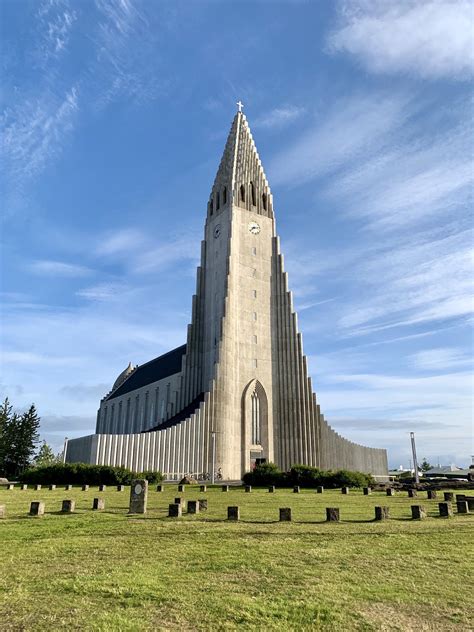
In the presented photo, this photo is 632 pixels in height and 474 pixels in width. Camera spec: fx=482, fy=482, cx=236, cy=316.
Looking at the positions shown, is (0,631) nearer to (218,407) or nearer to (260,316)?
(218,407)

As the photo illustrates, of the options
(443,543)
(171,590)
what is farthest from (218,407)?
(171,590)

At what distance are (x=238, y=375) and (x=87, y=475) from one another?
73.5 feet

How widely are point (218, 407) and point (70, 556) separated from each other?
40.7m

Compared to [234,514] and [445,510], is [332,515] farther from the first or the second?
[445,510]

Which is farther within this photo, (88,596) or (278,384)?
(278,384)

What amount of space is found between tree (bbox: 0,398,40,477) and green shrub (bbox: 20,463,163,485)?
83.3ft

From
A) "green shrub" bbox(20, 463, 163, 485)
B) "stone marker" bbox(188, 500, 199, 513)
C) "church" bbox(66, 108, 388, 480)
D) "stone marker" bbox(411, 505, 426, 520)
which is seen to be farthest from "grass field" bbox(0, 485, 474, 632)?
"church" bbox(66, 108, 388, 480)

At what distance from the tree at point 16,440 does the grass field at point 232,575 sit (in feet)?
165

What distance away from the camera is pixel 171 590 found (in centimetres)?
719

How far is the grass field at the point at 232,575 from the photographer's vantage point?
6.25 meters

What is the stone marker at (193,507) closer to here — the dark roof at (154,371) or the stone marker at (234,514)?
the stone marker at (234,514)

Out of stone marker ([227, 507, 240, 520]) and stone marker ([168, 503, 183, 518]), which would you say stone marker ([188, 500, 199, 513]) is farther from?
stone marker ([227, 507, 240, 520])

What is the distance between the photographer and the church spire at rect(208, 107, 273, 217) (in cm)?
6066

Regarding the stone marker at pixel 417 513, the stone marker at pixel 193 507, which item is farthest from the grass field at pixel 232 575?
the stone marker at pixel 193 507
